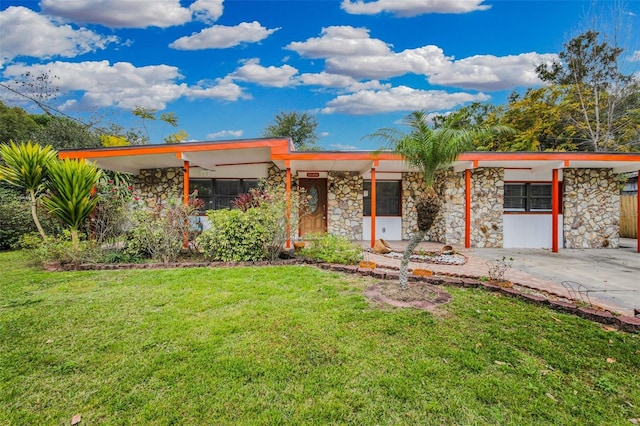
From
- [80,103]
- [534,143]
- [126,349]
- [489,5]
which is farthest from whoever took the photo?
[80,103]

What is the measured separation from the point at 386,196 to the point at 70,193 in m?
8.99

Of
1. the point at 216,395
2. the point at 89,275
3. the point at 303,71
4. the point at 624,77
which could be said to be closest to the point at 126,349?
the point at 216,395

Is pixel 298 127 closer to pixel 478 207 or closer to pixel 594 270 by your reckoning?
pixel 478 207

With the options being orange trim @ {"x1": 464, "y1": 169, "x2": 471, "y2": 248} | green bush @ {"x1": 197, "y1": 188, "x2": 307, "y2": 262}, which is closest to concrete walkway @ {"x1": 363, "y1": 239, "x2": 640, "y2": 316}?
orange trim @ {"x1": 464, "y1": 169, "x2": 471, "y2": 248}

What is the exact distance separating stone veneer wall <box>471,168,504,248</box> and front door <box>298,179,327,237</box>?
494cm

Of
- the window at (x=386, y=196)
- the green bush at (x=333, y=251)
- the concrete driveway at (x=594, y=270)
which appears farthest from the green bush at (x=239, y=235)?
the concrete driveway at (x=594, y=270)

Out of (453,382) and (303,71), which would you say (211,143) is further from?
(303,71)

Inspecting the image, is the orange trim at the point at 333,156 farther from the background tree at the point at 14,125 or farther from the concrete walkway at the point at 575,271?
the background tree at the point at 14,125

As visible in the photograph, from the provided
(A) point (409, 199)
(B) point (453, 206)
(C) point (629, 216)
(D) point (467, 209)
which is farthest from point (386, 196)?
(C) point (629, 216)

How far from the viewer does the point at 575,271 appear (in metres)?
6.23

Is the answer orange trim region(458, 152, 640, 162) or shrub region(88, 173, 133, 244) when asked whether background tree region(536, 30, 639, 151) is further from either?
shrub region(88, 173, 133, 244)

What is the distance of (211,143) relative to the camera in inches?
304

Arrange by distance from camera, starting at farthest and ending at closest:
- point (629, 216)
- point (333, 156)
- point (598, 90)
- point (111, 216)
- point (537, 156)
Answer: point (598, 90), point (629, 216), point (537, 156), point (333, 156), point (111, 216)

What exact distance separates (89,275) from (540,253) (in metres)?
11.0
